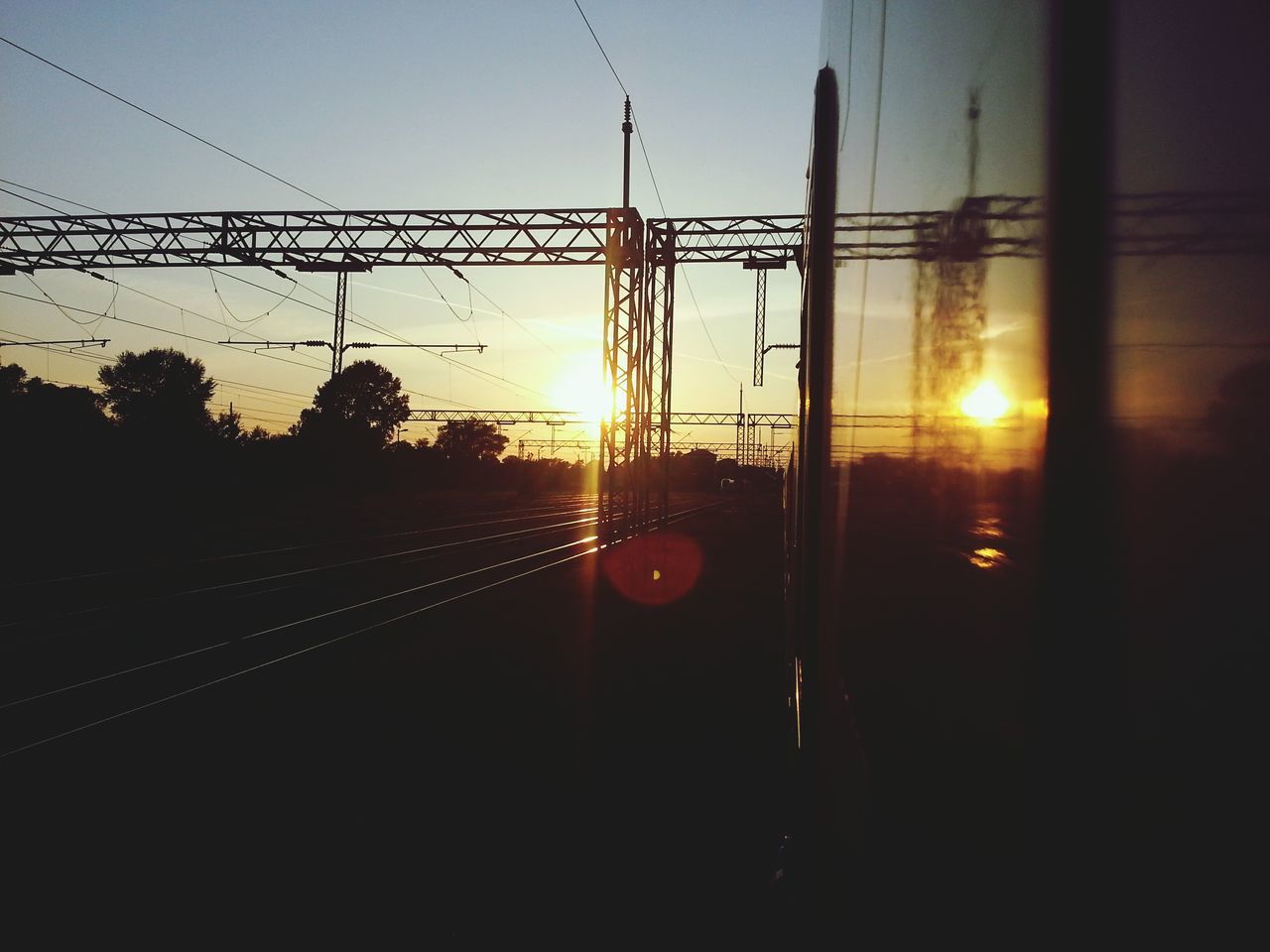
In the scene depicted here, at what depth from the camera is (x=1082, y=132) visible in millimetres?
570

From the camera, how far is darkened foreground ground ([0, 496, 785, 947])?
4.24 meters

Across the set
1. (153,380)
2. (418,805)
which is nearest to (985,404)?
(418,805)

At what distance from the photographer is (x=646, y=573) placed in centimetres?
1923

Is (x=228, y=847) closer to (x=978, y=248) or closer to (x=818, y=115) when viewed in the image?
(x=818, y=115)

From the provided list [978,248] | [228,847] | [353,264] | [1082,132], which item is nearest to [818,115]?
[978,248]

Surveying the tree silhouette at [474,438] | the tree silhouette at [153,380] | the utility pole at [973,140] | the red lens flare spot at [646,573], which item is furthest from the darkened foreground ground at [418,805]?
the tree silhouette at [474,438]

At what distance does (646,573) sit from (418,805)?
13709mm

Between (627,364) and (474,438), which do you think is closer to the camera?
(627,364)

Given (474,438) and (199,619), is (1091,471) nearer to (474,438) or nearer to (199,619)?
(199,619)

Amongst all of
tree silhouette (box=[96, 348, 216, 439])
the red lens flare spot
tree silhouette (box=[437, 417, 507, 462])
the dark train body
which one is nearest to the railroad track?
the red lens flare spot

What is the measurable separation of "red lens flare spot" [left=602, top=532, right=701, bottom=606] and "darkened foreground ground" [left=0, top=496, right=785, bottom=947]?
263 inches

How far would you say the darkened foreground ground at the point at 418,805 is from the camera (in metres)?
4.24

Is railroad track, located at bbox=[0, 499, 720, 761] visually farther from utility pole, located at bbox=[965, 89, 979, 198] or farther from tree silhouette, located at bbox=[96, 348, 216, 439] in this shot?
tree silhouette, located at bbox=[96, 348, 216, 439]

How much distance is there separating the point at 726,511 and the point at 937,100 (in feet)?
154
